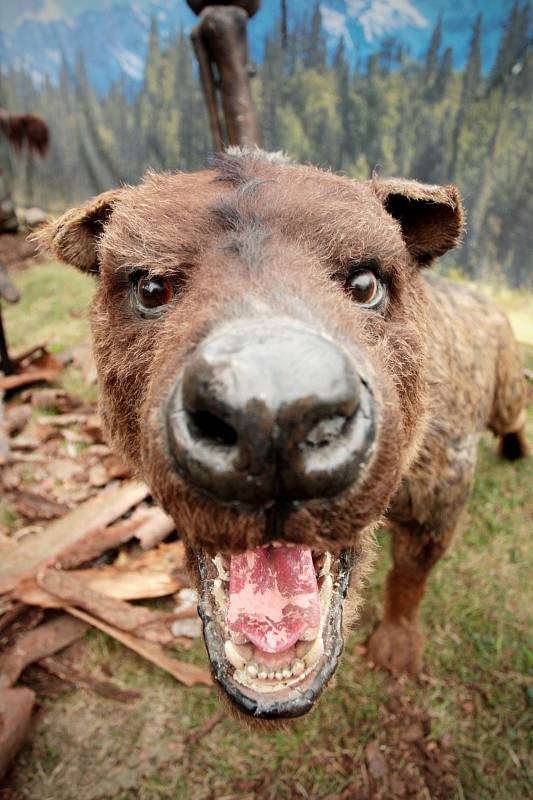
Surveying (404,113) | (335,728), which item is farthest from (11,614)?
(404,113)

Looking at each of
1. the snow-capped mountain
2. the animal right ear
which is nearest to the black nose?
the animal right ear

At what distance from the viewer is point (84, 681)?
3.24 meters

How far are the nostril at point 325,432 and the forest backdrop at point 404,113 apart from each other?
7.13m

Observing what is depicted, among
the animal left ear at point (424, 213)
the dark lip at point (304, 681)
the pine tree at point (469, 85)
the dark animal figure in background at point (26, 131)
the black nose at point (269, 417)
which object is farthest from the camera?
the dark animal figure in background at point (26, 131)

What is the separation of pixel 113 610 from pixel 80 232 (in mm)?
2448

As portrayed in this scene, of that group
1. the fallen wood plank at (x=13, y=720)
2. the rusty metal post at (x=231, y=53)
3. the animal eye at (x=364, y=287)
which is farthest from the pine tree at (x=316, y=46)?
the fallen wood plank at (x=13, y=720)

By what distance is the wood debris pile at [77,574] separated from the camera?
10.7 ft

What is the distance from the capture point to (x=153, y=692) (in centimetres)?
320

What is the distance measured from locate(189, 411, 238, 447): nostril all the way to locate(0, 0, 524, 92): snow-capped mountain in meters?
7.89

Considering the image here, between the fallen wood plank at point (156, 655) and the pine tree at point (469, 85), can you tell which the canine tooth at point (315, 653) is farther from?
the pine tree at point (469, 85)

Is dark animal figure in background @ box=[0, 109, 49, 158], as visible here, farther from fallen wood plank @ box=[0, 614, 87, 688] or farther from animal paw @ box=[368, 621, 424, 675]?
animal paw @ box=[368, 621, 424, 675]

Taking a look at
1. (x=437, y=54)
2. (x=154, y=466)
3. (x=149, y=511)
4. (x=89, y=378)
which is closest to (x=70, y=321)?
(x=89, y=378)

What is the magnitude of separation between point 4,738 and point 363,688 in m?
2.04

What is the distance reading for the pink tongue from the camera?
179 cm
